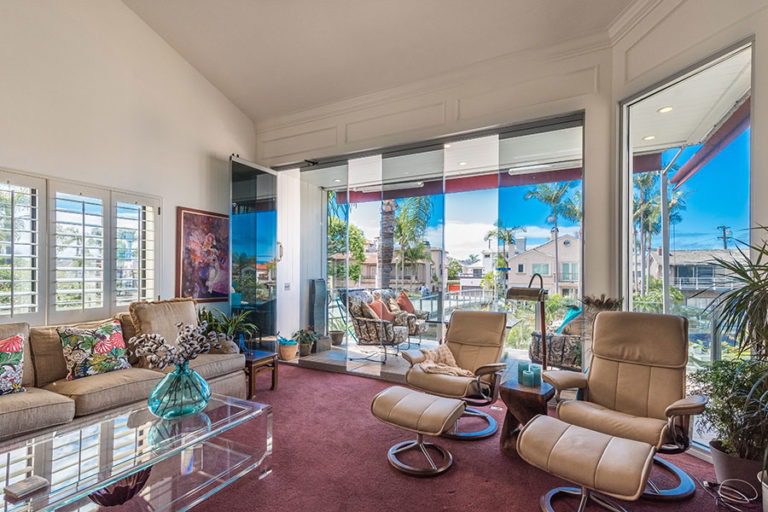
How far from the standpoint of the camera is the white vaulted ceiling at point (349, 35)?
11.2 ft

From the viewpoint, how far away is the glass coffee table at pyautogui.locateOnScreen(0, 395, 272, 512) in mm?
1837

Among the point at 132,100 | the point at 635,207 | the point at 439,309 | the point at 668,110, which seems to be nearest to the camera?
the point at 668,110

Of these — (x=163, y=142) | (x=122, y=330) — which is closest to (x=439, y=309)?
(x=122, y=330)

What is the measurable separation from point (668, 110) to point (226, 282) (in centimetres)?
502

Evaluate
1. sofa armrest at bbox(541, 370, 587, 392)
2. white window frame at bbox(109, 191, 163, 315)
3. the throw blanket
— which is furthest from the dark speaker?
sofa armrest at bbox(541, 370, 587, 392)

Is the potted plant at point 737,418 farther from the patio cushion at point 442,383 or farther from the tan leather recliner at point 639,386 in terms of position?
the patio cushion at point 442,383

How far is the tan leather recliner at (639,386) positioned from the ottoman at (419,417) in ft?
2.51

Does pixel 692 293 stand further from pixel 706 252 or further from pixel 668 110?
Result: pixel 668 110

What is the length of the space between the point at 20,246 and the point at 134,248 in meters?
0.96

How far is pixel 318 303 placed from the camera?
6277mm

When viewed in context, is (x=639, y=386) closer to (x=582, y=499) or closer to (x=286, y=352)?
(x=582, y=499)

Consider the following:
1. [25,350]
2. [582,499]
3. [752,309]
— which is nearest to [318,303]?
[25,350]

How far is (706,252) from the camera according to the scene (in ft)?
9.51

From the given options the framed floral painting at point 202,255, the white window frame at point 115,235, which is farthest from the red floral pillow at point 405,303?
the white window frame at point 115,235
